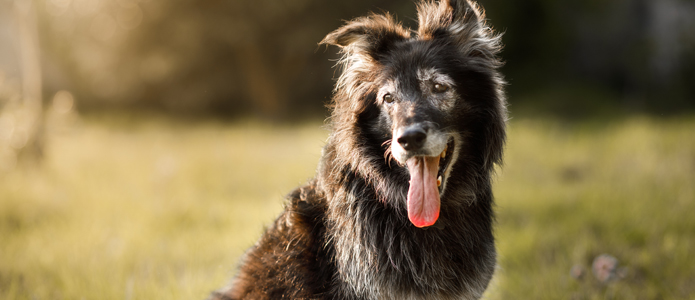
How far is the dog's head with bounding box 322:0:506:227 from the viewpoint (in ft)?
7.73

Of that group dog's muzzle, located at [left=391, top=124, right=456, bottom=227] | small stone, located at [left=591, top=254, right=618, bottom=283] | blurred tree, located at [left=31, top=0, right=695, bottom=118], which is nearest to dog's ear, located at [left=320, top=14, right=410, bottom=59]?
dog's muzzle, located at [left=391, top=124, right=456, bottom=227]

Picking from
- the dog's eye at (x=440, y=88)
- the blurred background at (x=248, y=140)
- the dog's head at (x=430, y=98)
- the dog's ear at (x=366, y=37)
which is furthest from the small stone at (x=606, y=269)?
the dog's ear at (x=366, y=37)

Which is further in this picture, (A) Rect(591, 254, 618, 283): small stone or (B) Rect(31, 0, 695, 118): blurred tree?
(B) Rect(31, 0, 695, 118): blurred tree

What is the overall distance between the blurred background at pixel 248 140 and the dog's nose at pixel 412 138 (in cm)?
91

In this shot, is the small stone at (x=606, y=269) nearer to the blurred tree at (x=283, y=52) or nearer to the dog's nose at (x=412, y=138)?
the dog's nose at (x=412, y=138)

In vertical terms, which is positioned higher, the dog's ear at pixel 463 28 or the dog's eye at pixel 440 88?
the dog's ear at pixel 463 28

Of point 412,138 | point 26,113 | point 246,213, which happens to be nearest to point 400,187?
point 412,138

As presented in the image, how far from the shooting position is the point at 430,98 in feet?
8.10

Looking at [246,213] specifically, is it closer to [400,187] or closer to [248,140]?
[400,187]

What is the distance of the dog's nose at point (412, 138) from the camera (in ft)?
7.19

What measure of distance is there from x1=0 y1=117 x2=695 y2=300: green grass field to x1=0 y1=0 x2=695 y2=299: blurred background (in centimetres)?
3

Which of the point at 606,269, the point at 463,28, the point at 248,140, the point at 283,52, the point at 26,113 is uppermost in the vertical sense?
the point at 283,52

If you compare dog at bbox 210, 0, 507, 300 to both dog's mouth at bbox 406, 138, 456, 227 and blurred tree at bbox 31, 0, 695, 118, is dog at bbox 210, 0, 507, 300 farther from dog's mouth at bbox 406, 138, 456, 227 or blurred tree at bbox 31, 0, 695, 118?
blurred tree at bbox 31, 0, 695, 118

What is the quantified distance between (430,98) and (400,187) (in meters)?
0.54
